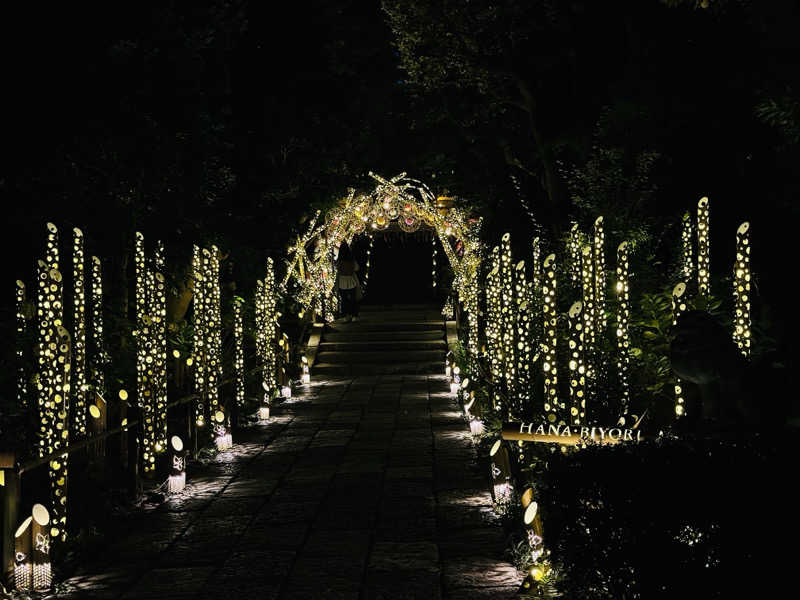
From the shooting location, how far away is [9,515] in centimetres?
538

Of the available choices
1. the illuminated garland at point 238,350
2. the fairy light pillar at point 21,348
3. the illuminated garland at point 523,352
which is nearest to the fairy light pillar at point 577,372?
the illuminated garland at point 523,352

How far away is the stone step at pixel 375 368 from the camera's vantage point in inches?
753

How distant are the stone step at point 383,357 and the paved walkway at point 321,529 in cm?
871

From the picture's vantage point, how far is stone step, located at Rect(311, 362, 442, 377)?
19.1 m

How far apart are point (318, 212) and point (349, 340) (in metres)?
4.11

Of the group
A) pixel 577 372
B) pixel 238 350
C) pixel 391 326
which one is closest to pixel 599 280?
pixel 577 372

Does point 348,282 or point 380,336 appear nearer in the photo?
point 380,336

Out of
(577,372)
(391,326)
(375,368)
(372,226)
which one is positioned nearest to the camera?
(577,372)

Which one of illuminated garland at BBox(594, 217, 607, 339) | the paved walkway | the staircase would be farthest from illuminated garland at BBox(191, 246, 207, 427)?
the staircase

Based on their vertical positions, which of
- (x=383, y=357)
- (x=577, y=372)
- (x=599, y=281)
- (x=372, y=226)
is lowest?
(x=383, y=357)

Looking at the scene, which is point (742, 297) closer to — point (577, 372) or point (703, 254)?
point (703, 254)

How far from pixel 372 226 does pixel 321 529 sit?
1517 centimetres

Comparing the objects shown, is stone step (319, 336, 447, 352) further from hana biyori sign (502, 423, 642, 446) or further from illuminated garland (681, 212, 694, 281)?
hana biyori sign (502, 423, 642, 446)

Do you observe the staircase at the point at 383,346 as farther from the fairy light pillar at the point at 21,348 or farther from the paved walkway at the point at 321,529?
the fairy light pillar at the point at 21,348
